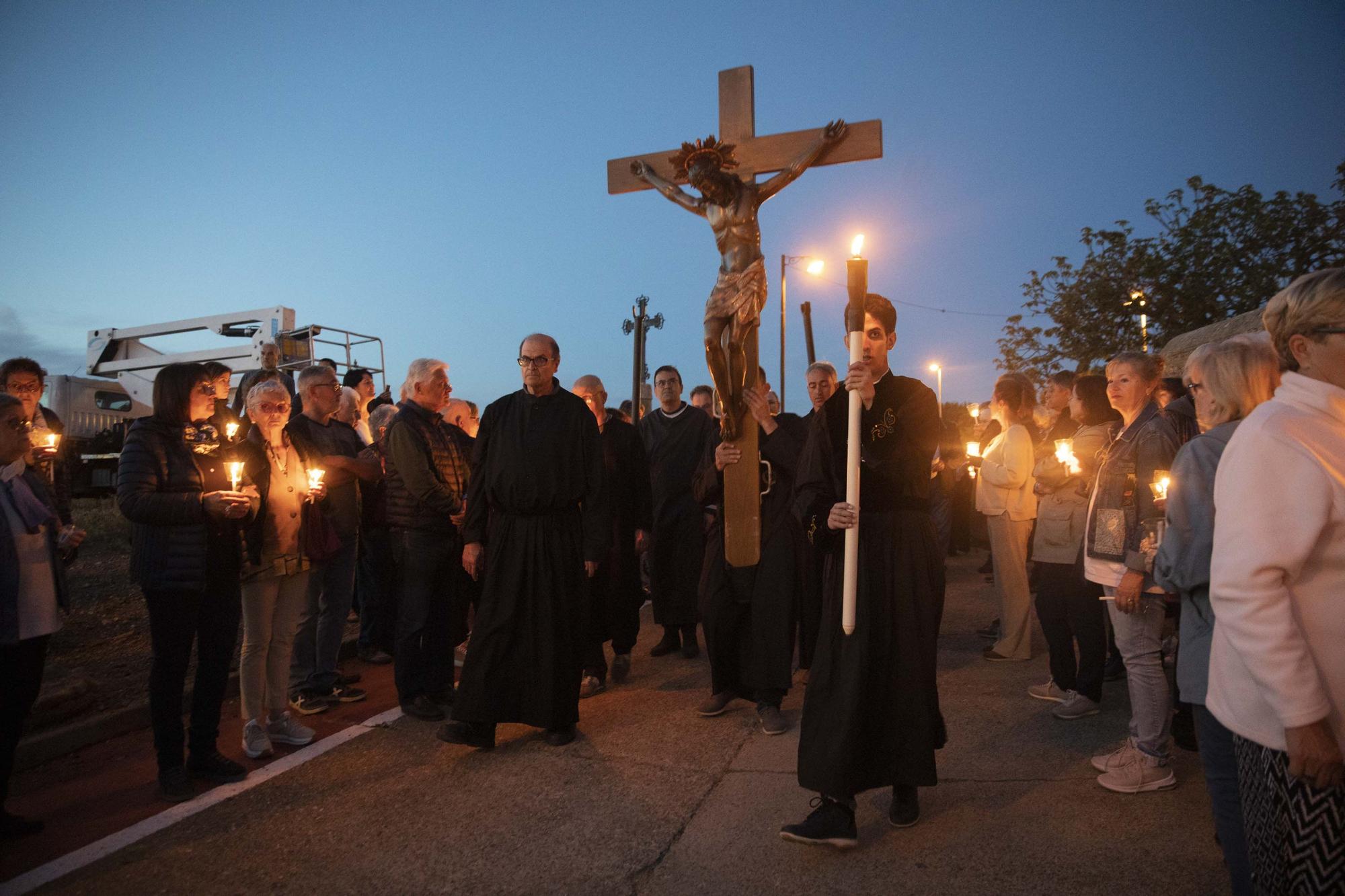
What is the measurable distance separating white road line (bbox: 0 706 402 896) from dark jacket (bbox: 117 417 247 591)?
3.22 feet

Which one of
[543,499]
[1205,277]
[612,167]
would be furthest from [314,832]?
[1205,277]

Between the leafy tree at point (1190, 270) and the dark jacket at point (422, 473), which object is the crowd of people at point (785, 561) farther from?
the leafy tree at point (1190, 270)

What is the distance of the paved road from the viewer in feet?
9.96

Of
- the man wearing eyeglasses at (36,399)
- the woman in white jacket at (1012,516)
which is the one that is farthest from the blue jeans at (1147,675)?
the man wearing eyeglasses at (36,399)

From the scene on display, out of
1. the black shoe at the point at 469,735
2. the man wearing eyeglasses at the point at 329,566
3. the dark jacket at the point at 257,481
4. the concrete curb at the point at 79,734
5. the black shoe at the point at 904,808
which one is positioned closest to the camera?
the black shoe at the point at 904,808

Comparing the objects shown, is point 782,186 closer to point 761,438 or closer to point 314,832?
point 761,438

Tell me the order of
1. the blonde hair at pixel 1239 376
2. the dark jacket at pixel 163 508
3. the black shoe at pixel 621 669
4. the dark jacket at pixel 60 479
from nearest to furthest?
the blonde hair at pixel 1239 376 < the dark jacket at pixel 163 508 < the dark jacket at pixel 60 479 < the black shoe at pixel 621 669

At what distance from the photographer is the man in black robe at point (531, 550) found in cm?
457

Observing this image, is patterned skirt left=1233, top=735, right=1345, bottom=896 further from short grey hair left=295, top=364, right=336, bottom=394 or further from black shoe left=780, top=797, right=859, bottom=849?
short grey hair left=295, top=364, right=336, bottom=394

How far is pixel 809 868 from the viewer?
3076 mm

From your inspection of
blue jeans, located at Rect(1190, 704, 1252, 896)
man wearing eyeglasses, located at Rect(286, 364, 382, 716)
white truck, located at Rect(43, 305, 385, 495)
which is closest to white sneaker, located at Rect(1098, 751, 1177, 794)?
blue jeans, located at Rect(1190, 704, 1252, 896)

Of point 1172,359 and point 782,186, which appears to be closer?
point 782,186

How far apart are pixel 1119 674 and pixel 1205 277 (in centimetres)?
2024

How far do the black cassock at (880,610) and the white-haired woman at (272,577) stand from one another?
2848 millimetres
